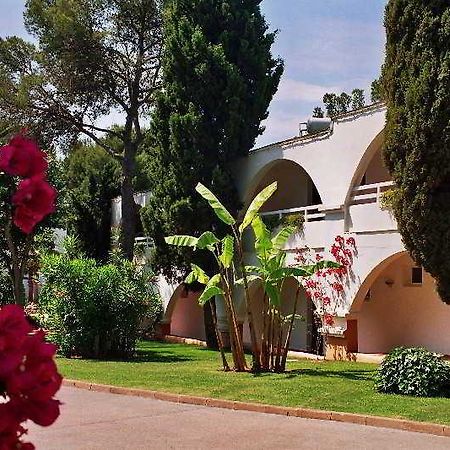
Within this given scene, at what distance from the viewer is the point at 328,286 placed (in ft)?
62.1

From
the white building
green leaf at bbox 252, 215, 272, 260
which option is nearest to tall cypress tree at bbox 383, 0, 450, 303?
the white building

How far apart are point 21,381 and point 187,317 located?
90.2 ft

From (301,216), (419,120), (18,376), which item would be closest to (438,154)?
(419,120)

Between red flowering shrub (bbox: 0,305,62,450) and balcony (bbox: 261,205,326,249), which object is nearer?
red flowering shrub (bbox: 0,305,62,450)

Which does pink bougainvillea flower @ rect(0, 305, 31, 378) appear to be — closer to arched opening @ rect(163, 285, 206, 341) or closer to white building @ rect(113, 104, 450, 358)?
white building @ rect(113, 104, 450, 358)

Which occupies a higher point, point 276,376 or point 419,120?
point 419,120

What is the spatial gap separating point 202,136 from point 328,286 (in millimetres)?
6142

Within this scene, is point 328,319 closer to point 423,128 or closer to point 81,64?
point 423,128

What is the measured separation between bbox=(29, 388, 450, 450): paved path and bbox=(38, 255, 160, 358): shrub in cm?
809

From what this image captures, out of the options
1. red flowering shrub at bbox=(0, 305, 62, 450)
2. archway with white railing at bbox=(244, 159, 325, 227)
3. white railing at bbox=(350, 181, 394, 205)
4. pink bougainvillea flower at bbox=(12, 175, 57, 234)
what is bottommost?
red flowering shrub at bbox=(0, 305, 62, 450)

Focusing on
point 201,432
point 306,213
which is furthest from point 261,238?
point 201,432

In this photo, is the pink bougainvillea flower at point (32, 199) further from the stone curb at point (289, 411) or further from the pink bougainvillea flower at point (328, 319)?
the pink bougainvillea flower at point (328, 319)

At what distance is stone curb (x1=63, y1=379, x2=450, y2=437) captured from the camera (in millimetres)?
9461

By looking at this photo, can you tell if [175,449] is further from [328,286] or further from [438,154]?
[328,286]
